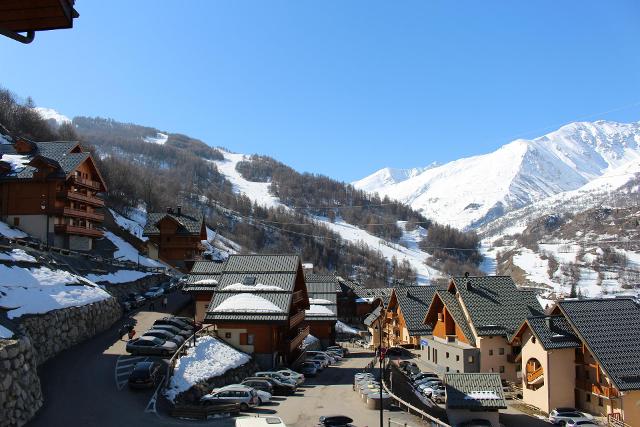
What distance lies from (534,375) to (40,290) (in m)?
35.1

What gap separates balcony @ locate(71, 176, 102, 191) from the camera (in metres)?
62.0

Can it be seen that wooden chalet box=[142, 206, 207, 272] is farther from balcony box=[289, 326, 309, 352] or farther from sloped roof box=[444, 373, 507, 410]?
sloped roof box=[444, 373, 507, 410]

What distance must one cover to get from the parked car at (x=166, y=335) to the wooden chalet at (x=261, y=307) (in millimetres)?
2565

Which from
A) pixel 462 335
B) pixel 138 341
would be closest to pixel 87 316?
pixel 138 341

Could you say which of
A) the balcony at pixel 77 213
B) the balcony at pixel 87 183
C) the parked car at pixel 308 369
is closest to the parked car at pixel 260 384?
the parked car at pixel 308 369

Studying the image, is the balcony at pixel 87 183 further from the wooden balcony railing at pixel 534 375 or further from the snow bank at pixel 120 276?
the wooden balcony railing at pixel 534 375

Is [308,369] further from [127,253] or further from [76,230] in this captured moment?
[127,253]

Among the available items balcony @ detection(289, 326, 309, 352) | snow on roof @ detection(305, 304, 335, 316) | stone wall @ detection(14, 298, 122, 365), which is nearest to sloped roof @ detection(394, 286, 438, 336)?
snow on roof @ detection(305, 304, 335, 316)

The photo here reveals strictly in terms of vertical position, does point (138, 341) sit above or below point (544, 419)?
above

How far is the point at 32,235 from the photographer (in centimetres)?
5731

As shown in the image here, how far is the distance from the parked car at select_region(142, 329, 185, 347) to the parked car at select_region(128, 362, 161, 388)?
808 centimetres

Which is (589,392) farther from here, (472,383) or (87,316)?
(87,316)

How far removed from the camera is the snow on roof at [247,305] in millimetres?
40781

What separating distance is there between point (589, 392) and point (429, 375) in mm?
12868
